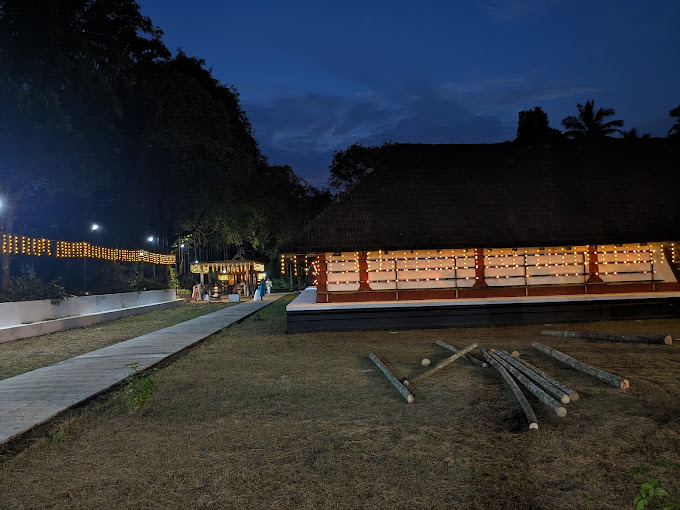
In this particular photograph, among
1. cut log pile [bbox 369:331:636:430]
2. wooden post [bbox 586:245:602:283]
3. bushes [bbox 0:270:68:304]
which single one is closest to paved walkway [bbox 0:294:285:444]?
cut log pile [bbox 369:331:636:430]

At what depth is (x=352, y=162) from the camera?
41.4m

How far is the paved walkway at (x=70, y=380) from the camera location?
5.99m

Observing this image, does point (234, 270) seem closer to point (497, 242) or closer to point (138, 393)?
point (497, 242)

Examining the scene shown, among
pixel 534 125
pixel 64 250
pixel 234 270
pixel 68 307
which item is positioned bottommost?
pixel 68 307

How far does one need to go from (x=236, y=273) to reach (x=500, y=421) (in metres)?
32.3

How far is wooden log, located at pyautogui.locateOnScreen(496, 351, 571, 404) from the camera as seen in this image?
5.95m

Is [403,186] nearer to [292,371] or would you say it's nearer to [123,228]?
[292,371]

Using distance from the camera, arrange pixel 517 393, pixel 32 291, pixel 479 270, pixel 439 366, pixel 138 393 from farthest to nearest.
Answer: pixel 32 291 < pixel 479 270 < pixel 439 366 < pixel 138 393 < pixel 517 393

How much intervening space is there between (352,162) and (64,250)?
26.3 m

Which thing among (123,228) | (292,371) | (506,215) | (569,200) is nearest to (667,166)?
(569,200)

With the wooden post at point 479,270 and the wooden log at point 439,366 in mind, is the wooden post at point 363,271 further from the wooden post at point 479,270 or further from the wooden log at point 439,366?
the wooden log at point 439,366

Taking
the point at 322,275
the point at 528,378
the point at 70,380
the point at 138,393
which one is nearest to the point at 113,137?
the point at 322,275

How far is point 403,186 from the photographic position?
15984mm

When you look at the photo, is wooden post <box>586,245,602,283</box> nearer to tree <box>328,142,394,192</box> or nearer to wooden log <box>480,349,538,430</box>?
wooden log <box>480,349,538,430</box>
